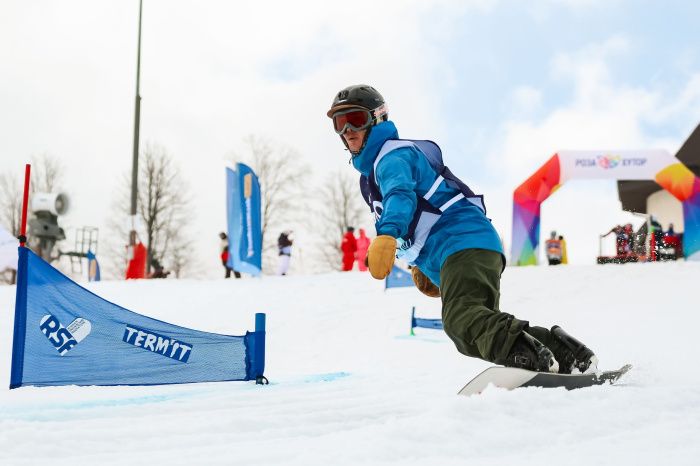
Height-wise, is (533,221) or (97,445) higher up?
(533,221)

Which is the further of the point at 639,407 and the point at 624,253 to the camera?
the point at 624,253

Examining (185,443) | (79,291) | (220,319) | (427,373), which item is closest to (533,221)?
(220,319)

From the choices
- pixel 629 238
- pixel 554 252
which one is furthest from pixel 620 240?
pixel 554 252

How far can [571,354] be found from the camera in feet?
9.30

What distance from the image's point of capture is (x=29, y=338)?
370 centimetres

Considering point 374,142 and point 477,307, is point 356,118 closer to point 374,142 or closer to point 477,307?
point 374,142

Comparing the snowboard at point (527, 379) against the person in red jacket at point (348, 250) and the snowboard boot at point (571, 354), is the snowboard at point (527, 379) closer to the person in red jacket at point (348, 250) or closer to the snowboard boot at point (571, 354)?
the snowboard boot at point (571, 354)

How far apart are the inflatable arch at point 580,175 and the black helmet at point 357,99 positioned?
12674 mm

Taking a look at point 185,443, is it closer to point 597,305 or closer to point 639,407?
point 639,407

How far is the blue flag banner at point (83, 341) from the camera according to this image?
3.70 m

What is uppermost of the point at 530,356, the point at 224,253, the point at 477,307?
the point at 224,253

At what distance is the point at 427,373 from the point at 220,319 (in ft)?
19.9

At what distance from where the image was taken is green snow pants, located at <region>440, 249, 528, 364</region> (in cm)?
262

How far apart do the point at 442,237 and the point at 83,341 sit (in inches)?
87.6
